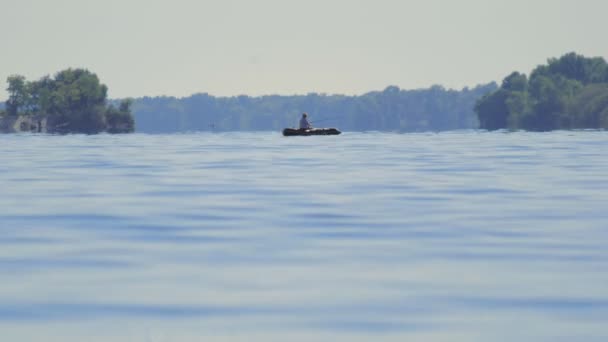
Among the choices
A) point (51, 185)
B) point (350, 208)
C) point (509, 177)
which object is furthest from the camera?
point (509, 177)

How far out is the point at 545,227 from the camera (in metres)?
22.5

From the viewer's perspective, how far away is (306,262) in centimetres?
1766

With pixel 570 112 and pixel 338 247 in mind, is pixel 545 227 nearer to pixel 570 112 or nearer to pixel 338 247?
pixel 338 247

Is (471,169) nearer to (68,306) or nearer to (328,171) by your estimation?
(328,171)

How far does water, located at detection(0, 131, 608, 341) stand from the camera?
42.2 feet

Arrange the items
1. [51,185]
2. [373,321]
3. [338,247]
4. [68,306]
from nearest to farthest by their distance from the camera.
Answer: [373,321] < [68,306] < [338,247] < [51,185]

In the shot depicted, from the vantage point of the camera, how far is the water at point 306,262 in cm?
1285

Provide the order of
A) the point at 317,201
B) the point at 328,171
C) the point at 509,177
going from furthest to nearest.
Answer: the point at 328,171
the point at 509,177
the point at 317,201

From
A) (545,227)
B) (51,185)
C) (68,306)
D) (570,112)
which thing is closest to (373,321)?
(68,306)

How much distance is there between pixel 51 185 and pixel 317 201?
10.9m

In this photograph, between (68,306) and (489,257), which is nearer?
(68,306)

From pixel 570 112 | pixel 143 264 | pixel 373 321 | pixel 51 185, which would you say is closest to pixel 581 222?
pixel 143 264

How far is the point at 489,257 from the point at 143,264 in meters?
5.31

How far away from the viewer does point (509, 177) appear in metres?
39.2
